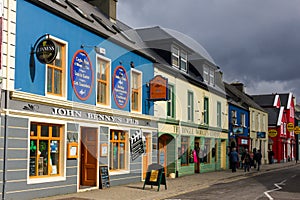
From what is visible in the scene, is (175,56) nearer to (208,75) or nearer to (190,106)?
(190,106)

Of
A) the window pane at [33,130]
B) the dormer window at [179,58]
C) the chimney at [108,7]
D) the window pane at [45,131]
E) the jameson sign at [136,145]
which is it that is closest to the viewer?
the window pane at [33,130]

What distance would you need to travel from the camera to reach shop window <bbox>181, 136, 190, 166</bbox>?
1007 inches

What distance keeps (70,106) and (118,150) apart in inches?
174

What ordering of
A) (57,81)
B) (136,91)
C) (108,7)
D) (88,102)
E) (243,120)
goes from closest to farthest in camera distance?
(57,81)
(88,102)
(136,91)
(108,7)
(243,120)

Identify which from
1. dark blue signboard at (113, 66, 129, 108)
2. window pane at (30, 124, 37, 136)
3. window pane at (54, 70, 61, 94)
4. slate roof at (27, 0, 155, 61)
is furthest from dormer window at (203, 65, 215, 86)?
window pane at (30, 124, 37, 136)

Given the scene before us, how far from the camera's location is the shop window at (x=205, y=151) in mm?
28703

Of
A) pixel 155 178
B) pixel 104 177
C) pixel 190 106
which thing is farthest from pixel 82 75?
pixel 190 106

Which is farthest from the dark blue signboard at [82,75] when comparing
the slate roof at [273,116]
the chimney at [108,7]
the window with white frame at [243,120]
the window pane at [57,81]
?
the slate roof at [273,116]

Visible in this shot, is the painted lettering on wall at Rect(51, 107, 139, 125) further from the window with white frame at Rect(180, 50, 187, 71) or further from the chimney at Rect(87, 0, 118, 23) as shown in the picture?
the window with white frame at Rect(180, 50, 187, 71)

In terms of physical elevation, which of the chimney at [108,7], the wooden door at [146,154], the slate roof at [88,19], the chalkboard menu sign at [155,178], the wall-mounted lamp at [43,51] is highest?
the chimney at [108,7]

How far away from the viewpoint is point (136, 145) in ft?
65.1

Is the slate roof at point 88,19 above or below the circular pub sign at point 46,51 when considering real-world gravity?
above

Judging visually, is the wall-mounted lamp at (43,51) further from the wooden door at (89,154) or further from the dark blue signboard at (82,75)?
the wooden door at (89,154)

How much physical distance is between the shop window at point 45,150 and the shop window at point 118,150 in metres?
3.71
